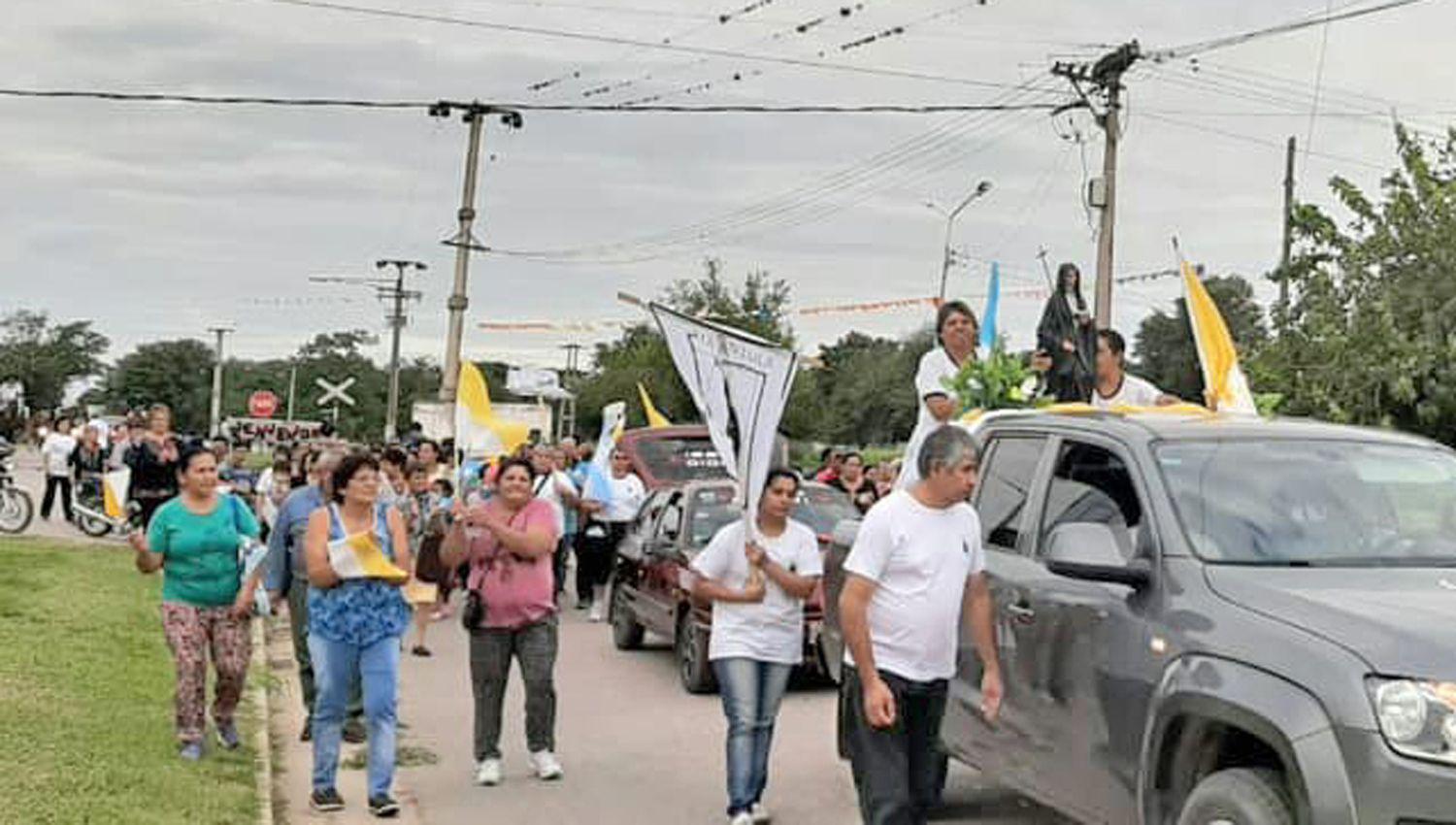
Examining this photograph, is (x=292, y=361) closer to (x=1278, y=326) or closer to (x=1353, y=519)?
(x=1278, y=326)

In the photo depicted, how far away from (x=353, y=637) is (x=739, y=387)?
2.18m

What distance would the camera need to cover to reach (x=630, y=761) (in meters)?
9.42

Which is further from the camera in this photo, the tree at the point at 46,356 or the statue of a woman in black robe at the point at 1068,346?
the tree at the point at 46,356

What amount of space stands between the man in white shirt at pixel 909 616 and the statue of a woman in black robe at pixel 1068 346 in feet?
10.7

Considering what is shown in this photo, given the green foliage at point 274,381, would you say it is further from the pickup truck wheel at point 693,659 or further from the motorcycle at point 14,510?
the pickup truck wheel at point 693,659

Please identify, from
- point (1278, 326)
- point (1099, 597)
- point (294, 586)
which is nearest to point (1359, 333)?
point (1278, 326)

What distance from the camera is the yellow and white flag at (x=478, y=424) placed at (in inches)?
421

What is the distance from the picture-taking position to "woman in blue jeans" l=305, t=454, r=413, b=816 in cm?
762

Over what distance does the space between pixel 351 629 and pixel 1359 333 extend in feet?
68.8

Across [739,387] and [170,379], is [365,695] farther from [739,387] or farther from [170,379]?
[170,379]

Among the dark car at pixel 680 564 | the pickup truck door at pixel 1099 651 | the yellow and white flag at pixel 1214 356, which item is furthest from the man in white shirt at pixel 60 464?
the pickup truck door at pixel 1099 651

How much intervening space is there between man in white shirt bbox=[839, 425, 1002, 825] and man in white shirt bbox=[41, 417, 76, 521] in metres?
21.9

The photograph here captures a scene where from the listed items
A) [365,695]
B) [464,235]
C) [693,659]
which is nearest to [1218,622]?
[365,695]

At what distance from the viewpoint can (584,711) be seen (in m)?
11.3
